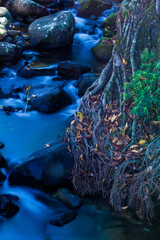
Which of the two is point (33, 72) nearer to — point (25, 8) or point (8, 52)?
point (8, 52)

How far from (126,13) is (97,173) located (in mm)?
3358

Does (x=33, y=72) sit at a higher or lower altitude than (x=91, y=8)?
lower

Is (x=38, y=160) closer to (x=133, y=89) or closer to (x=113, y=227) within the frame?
(x=113, y=227)

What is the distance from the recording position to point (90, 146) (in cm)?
485

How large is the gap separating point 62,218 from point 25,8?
37.8 feet

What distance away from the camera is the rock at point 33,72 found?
9.24 metres

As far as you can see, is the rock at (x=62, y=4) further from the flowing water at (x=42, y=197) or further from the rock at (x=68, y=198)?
the rock at (x=68, y=198)

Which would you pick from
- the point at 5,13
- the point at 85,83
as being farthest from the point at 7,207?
the point at 5,13

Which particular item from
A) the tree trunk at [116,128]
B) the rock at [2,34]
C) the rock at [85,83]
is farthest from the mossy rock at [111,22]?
→ the tree trunk at [116,128]

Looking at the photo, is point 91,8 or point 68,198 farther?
point 91,8

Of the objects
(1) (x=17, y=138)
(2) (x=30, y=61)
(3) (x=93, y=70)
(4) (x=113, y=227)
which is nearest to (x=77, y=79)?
(3) (x=93, y=70)

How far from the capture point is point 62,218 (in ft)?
13.9

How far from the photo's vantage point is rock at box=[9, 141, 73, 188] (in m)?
4.81

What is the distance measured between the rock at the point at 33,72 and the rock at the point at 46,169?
4863 mm
